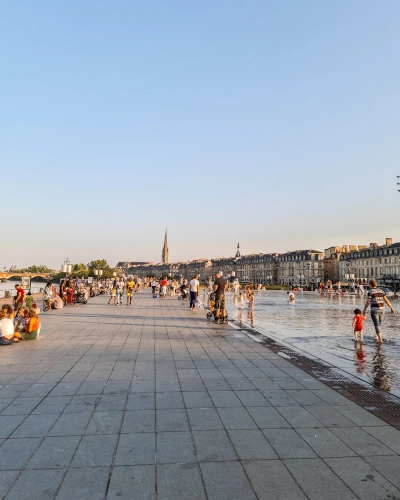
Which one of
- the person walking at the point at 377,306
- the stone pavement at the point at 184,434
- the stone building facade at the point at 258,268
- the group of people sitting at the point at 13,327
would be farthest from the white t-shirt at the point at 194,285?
the stone building facade at the point at 258,268

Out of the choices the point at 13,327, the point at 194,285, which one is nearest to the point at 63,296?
the point at 194,285

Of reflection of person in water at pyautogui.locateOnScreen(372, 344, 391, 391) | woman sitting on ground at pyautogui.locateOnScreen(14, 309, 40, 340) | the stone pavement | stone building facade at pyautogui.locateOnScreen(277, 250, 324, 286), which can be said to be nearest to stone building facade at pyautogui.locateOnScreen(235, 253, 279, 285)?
stone building facade at pyautogui.locateOnScreen(277, 250, 324, 286)

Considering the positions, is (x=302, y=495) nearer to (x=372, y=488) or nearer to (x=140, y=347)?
(x=372, y=488)

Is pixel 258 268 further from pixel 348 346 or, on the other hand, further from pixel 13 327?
pixel 13 327

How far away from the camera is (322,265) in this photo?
128m

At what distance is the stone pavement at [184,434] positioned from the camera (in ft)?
10.7

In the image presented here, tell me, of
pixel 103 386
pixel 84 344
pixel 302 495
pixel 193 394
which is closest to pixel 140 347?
pixel 84 344

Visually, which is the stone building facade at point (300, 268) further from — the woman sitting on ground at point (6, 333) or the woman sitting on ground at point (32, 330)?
the woman sitting on ground at point (6, 333)

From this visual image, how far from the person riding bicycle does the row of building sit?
6415 cm

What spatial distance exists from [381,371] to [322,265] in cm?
12539

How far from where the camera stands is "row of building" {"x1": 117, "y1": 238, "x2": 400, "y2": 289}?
95750mm

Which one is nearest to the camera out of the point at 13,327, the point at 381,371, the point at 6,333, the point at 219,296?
the point at 381,371

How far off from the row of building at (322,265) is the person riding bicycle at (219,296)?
6415 cm

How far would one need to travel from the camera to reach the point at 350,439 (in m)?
4.26
